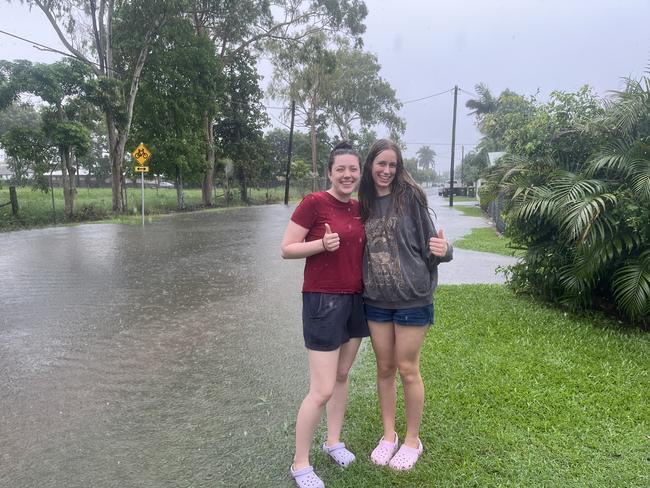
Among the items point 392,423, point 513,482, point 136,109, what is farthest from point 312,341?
point 136,109

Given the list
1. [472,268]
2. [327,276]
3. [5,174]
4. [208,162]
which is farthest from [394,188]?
[5,174]

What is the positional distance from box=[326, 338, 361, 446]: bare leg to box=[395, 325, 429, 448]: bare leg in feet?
0.76

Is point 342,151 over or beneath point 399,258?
over

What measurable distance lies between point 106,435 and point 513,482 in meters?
2.38

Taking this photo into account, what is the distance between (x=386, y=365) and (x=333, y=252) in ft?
2.35

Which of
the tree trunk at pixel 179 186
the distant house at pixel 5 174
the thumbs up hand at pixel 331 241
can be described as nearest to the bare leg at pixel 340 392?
the thumbs up hand at pixel 331 241

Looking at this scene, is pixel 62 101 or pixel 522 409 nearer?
pixel 522 409

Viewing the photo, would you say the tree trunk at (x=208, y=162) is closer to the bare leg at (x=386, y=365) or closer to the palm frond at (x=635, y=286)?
the palm frond at (x=635, y=286)

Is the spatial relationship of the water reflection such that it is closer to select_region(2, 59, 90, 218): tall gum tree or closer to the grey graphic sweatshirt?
→ the grey graphic sweatshirt

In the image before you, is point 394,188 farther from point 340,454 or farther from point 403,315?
point 340,454

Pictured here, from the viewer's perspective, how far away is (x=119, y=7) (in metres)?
19.5

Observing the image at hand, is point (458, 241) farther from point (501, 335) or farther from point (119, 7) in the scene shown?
point (119, 7)

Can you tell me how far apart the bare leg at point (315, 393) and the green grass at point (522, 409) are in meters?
0.26

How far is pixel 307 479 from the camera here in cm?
248
